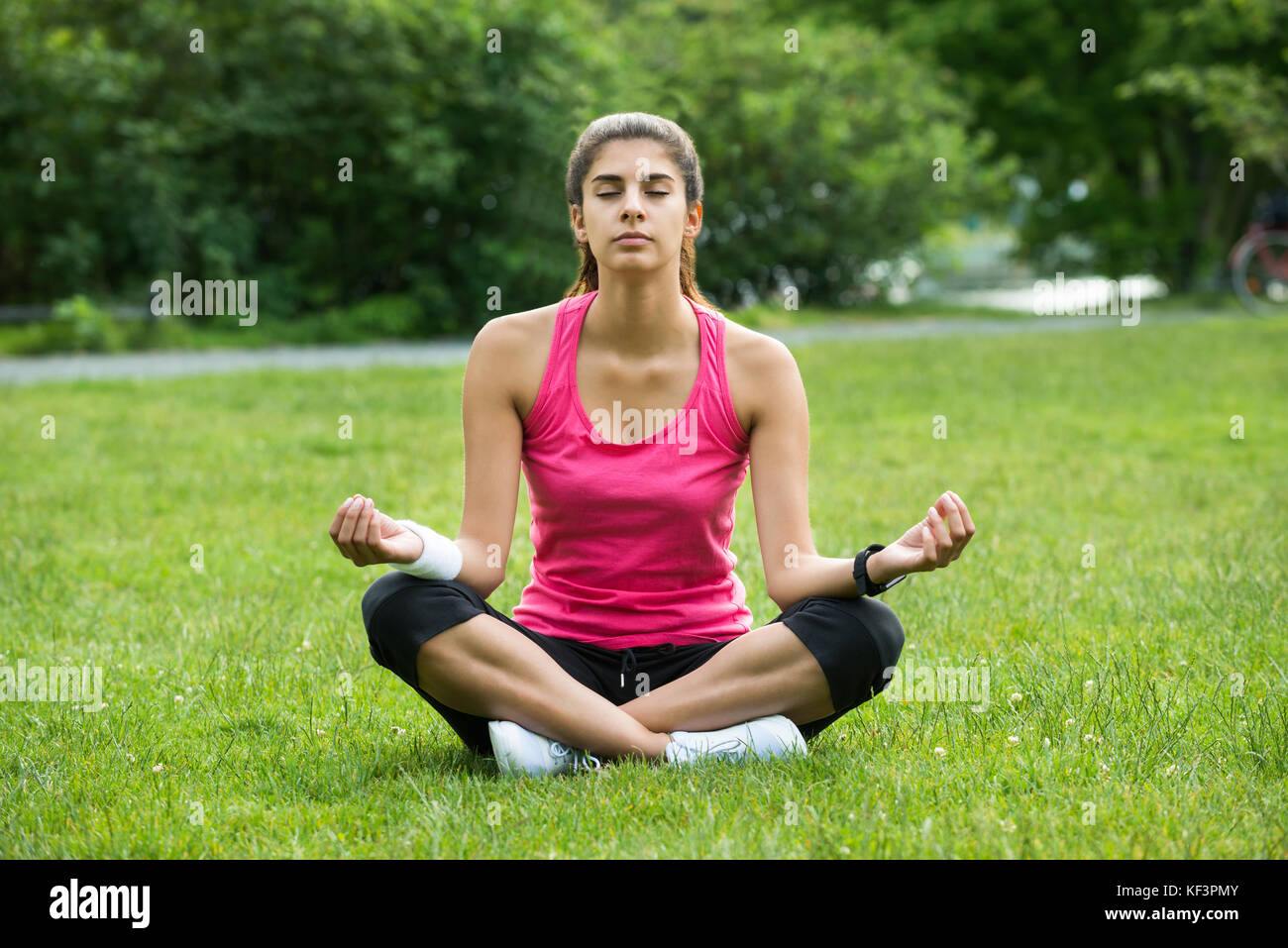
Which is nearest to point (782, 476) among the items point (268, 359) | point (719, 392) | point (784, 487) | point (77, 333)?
point (784, 487)

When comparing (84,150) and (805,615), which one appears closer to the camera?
(805,615)

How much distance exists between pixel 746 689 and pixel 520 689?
520mm

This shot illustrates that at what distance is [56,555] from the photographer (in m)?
5.88

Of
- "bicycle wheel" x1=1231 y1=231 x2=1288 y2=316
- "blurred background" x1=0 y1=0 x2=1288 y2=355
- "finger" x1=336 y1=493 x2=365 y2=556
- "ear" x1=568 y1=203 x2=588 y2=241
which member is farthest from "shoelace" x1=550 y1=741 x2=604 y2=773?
"bicycle wheel" x1=1231 y1=231 x2=1288 y2=316

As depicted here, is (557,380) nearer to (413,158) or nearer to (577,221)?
(577,221)

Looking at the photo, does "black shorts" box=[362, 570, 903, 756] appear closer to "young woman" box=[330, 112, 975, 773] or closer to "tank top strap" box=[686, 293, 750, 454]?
"young woman" box=[330, 112, 975, 773]

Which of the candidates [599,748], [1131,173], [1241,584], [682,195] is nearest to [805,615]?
[599,748]

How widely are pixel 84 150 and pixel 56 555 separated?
890 centimetres

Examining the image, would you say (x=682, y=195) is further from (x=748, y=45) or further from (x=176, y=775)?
(x=748, y=45)

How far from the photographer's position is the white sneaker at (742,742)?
3396mm

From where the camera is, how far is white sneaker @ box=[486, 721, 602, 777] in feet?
11.0

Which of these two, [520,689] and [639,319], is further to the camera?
[639,319]

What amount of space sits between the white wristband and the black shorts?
0.03 meters

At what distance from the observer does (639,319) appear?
359 cm
